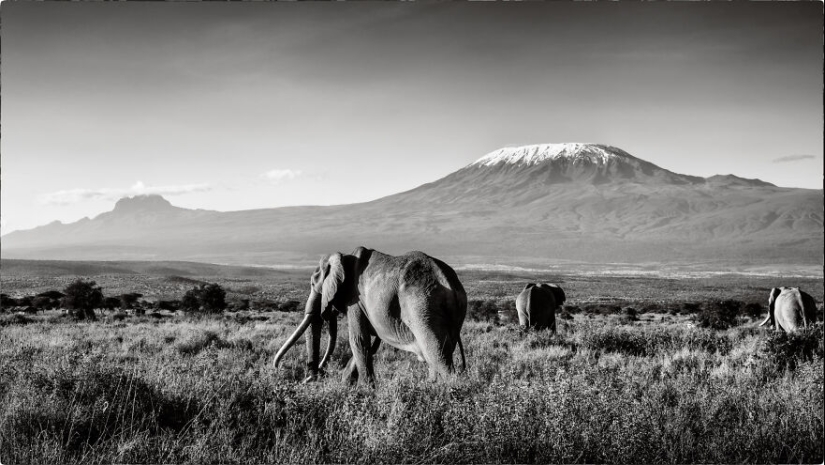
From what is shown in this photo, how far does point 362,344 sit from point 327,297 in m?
0.77

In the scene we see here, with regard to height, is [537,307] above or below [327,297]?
below

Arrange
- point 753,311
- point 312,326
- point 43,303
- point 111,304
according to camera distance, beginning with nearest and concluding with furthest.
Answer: point 312,326 < point 43,303 < point 111,304 < point 753,311

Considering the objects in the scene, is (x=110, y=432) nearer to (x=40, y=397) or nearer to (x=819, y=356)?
(x=40, y=397)

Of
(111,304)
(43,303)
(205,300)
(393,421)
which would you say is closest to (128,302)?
(111,304)

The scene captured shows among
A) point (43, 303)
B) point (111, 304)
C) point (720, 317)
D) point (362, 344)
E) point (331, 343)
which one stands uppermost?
point (362, 344)

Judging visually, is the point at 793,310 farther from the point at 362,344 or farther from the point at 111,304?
the point at 111,304

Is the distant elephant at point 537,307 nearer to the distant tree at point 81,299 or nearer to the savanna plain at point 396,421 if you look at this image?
the savanna plain at point 396,421

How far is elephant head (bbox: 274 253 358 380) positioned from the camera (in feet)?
24.3

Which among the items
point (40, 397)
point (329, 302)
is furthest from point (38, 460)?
point (329, 302)

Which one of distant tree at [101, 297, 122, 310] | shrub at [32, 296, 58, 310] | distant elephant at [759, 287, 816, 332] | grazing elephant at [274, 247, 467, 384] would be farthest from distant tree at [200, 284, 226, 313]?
distant elephant at [759, 287, 816, 332]

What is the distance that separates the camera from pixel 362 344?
7195mm

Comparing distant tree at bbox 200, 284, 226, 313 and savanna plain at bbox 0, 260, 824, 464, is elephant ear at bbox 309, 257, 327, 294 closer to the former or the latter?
savanna plain at bbox 0, 260, 824, 464

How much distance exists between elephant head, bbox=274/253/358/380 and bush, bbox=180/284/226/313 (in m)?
19.8

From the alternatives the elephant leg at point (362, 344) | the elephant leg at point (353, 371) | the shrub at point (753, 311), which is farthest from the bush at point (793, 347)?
the shrub at point (753, 311)
